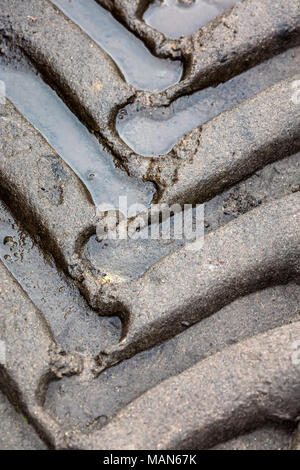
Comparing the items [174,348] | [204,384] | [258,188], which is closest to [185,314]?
[174,348]

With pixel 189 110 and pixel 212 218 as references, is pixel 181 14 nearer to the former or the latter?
pixel 189 110

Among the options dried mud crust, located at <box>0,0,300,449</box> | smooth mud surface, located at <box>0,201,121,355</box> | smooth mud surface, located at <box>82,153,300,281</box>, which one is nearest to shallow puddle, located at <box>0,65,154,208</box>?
dried mud crust, located at <box>0,0,300,449</box>

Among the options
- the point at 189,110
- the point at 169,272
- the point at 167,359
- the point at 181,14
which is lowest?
the point at 167,359

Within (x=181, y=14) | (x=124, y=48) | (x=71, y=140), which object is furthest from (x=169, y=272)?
(x=181, y=14)

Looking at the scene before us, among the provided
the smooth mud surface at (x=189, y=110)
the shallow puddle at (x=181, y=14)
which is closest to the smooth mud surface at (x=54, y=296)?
the smooth mud surface at (x=189, y=110)

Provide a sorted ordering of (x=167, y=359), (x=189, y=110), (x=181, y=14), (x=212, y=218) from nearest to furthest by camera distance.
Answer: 1. (x=167, y=359)
2. (x=212, y=218)
3. (x=189, y=110)
4. (x=181, y=14)

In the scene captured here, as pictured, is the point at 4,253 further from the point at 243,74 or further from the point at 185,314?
the point at 243,74

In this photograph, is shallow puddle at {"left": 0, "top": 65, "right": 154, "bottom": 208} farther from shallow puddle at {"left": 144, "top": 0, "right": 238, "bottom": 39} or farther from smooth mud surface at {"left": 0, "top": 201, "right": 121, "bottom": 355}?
shallow puddle at {"left": 144, "top": 0, "right": 238, "bottom": 39}
